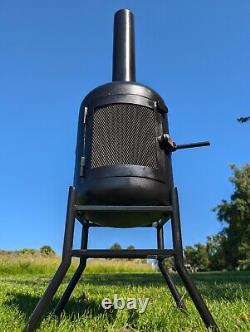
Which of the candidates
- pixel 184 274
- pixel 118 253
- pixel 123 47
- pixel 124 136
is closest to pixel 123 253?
pixel 118 253

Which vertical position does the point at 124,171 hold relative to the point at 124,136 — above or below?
below

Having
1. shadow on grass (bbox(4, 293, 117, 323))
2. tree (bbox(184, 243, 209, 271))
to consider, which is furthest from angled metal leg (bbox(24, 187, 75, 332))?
tree (bbox(184, 243, 209, 271))

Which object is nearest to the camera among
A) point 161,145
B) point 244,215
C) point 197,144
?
point 161,145

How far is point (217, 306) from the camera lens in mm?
2725

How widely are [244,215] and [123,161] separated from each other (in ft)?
89.2

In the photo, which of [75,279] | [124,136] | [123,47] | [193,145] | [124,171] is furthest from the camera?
[123,47]

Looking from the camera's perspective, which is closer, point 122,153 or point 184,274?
point 184,274

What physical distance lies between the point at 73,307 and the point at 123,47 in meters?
1.92

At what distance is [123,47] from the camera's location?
9.52 ft

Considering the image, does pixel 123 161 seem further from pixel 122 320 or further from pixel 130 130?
pixel 122 320

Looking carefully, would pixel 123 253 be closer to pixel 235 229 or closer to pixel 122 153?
pixel 122 153

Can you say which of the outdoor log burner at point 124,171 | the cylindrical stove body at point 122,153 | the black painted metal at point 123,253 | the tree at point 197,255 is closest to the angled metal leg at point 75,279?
the outdoor log burner at point 124,171

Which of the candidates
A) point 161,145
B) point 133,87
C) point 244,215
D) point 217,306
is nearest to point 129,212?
point 161,145

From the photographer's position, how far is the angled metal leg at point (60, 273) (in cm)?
189
